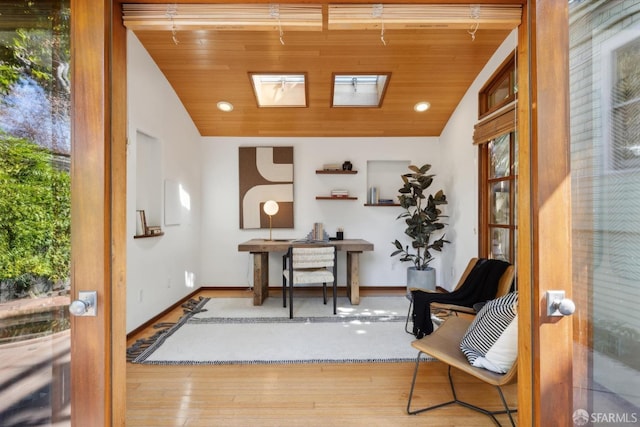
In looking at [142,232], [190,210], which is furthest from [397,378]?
[190,210]

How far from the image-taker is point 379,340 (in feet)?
9.38

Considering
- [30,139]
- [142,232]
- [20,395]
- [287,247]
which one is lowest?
[20,395]

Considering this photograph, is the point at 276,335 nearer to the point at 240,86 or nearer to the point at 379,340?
the point at 379,340

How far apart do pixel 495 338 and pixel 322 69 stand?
123 inches

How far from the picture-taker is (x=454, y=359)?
169 cm

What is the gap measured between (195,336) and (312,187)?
261cm

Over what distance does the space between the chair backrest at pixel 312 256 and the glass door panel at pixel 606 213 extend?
8.62 ft

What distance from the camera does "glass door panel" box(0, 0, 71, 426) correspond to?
45.7 inches

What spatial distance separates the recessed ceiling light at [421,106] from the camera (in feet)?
13.6

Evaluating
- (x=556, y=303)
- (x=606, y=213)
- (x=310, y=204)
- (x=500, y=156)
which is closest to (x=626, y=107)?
(x=606, y=213)

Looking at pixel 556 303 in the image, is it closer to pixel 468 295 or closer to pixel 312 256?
pixel 468 295

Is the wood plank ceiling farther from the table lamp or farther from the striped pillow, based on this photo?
the striped pillow

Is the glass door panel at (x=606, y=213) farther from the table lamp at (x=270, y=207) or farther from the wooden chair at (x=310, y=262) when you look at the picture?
the table lamp at (x=270, y=207)

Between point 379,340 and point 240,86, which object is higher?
point 240,86
